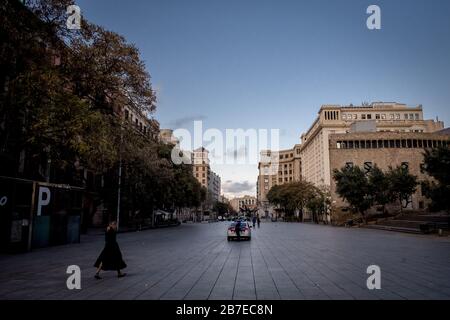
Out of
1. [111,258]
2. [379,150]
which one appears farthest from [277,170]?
[111,258]

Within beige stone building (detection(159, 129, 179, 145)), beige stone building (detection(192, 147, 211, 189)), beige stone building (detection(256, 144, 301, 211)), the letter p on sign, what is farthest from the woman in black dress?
beige stone building (detection(192, 147, 211, 189))

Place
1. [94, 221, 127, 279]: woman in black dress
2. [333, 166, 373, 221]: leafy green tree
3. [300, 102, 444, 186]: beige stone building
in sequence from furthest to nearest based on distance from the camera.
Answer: [300, 102, 444, 186]: beige stone building, [333, 166, 373, 221]: leafy green tree, [94, 221, 127, 279]: woman in black dress

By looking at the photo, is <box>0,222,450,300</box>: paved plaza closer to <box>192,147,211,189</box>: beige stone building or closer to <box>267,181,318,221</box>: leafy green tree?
<box>267,181,318,221</box>: leafy green tree

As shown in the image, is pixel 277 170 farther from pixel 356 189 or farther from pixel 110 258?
pixel 110 258

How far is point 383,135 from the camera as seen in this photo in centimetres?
7725

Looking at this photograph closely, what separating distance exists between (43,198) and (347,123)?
287 ft

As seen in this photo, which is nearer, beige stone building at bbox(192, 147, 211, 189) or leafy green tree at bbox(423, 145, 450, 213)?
leafy green tree at bbox(423, 145, 450, 213)

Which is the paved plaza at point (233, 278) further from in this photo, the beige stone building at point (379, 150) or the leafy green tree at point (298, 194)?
the leafy green tree at point (298, 194)

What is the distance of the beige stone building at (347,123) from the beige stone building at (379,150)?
29.5ft

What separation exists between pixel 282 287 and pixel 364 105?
4395 inches

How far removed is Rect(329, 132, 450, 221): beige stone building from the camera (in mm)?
76125

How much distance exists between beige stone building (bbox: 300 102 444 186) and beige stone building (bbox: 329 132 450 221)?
9003mm
